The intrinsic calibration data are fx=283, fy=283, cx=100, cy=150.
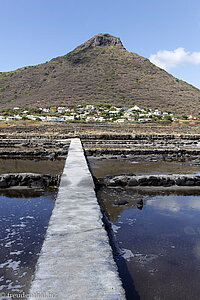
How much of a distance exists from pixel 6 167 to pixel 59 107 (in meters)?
66.4

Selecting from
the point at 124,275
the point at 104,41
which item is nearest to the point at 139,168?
the point at 124,275

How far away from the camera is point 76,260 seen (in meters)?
3.01

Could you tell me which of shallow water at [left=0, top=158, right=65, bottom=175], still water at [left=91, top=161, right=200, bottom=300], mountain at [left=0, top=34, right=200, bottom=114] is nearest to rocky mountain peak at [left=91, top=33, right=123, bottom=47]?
mountain at [left=0, top=34, right=200, bottom=114]

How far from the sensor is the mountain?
8662 cm

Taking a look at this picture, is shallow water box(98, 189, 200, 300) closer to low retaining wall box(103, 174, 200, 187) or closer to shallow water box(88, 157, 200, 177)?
low retaining wall box(103, 174, 200, 187)

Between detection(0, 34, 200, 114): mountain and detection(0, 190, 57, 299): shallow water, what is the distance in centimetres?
7629

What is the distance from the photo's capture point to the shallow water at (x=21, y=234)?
11.4 ft

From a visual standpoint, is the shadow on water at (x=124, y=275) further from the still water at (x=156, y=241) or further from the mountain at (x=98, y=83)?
the mountain at (x=98, y=83)

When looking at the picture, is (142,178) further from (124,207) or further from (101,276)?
(101,276)

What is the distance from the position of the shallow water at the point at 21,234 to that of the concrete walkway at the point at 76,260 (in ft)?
1.71

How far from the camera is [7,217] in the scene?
5.65 metres

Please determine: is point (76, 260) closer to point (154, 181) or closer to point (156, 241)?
point (156, 241)

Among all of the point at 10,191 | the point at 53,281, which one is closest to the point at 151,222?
the point at 53,281

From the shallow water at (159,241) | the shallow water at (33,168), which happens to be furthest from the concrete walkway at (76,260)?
the shallow water at (33,168)
